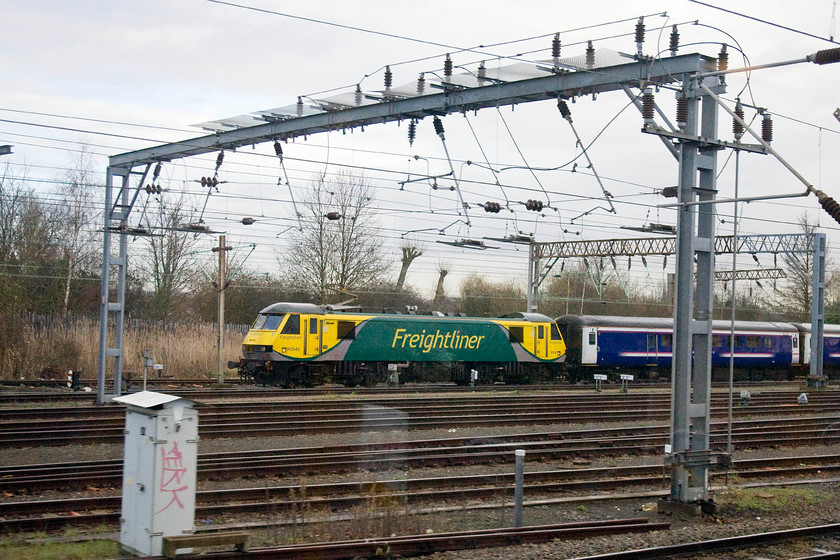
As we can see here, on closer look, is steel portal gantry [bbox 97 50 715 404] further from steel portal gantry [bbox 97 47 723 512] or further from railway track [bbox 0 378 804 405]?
railway track [bbox 0 378 804 405]

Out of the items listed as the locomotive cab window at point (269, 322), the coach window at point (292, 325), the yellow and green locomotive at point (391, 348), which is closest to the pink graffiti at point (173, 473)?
the yellow and green locomotive at point (391, 348)

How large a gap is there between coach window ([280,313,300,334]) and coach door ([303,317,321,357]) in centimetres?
28

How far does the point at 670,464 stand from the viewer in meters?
11.0

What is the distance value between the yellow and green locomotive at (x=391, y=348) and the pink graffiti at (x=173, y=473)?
63.1 feet

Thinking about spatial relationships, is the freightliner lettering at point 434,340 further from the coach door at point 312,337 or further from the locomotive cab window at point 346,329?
the coach door at point 312,337

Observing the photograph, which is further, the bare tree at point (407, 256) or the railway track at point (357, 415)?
the bare tree at point (407, 256)

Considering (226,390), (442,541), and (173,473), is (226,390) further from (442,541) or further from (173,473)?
(173,473)

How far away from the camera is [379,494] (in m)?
10.8

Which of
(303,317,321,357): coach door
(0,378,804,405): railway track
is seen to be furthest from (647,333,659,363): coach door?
(303,317,321,357): coach door

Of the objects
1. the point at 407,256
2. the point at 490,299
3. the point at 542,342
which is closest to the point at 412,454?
the point at 542,342

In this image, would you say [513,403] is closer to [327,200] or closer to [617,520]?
[617,520]

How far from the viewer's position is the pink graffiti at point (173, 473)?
24.8 feet

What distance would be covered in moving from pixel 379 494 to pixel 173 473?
3.80m

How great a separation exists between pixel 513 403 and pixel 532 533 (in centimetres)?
1405
